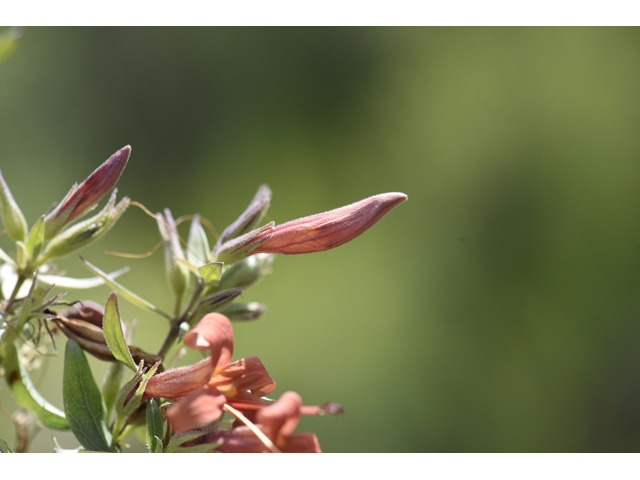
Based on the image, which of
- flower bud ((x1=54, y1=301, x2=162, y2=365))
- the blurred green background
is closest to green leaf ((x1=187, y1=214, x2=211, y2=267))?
flower bud ((x1=54, y1=301, x2=162, y2=365))

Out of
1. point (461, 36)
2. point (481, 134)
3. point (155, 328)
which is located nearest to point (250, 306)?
point (155, 328)

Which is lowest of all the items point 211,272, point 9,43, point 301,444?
point 301,444

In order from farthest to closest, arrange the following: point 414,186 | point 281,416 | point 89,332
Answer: point 414,186 < point 89,332 < point 281,416

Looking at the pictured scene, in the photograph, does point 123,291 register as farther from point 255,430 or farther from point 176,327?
point 255,430

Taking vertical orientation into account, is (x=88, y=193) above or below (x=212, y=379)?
above

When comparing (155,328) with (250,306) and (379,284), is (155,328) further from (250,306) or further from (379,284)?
(250,306)

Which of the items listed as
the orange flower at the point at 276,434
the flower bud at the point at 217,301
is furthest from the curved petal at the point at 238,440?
the flower bud at the point at 217,301

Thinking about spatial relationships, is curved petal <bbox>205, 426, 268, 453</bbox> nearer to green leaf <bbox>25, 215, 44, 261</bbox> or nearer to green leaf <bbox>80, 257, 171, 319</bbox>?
green leaf <bbox>80, 257, 171, 319</bbox>

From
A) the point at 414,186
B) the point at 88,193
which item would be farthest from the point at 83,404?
the point at 414,186
